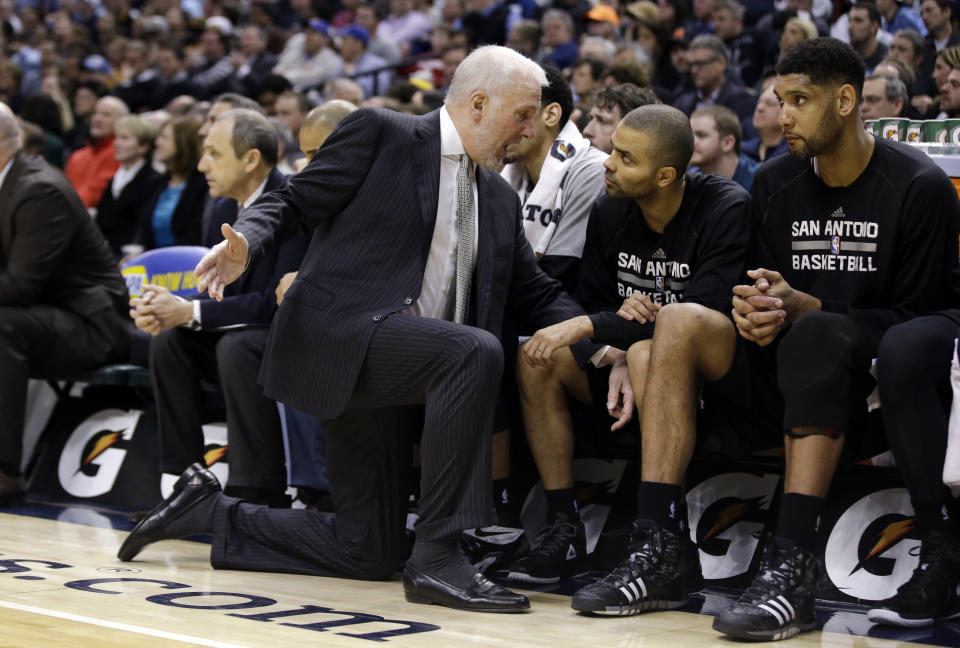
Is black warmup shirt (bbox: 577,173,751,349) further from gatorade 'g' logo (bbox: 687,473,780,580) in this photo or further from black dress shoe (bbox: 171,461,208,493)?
black dress shoe (bbox: 171,461,208,493)

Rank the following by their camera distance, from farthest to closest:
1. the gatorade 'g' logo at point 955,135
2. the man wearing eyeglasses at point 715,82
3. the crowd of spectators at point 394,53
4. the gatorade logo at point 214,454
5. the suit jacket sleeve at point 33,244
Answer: the man wearing eyeglasses at point 715,82
the crowd of spectators at point 394,53
the suit jacket sleeve at point 33,244
the gatorade logo at point 214,454
the gatorade 'g' logo at point 955,135

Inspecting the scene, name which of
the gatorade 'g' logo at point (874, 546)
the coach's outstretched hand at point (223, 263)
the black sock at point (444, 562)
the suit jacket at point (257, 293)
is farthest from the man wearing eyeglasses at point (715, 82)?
the coach's outstretched hand at point (223, 263)

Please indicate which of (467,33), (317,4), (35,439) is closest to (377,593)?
(35,439)

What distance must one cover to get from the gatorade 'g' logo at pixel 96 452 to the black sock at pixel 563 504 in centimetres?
234

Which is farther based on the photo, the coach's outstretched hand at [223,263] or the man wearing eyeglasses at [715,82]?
the man wearing eyeglasses at [715,82]

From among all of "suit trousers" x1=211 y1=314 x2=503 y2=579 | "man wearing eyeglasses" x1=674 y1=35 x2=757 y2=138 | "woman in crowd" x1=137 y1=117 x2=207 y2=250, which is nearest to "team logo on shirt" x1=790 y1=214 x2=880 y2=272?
"suit trousers" x1=211 y1=314 x2=503 y2=579

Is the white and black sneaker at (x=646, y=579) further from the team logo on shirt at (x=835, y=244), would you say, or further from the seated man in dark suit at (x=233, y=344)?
the seated man in dark suit at (x=233, y=344)

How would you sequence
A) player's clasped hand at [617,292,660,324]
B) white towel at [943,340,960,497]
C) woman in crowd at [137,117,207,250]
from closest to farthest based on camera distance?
white towel at [943,340,960,497] → player's clasped hand at [617,292,660,324] → woman in crowd at [137,117,207,250]

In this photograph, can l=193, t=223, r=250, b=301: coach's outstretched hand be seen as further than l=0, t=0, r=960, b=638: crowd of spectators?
No

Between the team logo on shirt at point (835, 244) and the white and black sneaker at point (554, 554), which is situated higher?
the team logo on shirt at point (835, 244)

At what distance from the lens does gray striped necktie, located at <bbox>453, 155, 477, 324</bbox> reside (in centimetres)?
390

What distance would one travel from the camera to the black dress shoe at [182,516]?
4.07 m

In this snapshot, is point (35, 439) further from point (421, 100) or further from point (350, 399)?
point (421, 100)

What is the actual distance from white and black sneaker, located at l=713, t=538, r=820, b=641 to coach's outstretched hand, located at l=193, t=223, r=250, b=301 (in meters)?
1.60
